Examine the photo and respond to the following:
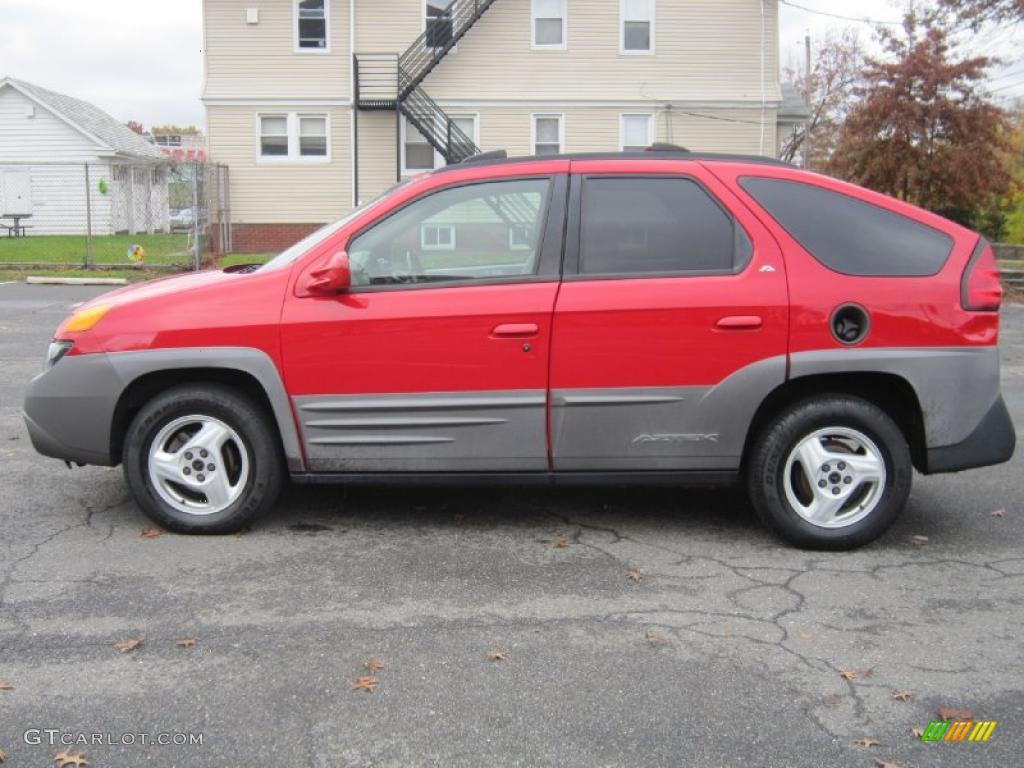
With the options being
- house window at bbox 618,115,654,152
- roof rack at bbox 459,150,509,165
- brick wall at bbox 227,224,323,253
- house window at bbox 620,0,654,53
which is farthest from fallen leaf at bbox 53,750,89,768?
house window at bbox 620,0,654,53

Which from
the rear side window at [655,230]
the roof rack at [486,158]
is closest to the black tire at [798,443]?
the rear side window at [655,230]

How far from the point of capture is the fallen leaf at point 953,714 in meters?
3.33

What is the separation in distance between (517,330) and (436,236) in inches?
24.7

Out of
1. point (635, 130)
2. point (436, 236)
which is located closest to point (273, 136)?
point (635, 130)

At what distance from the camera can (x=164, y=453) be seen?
5004 millimetres

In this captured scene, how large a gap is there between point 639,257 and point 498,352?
2.65 ft

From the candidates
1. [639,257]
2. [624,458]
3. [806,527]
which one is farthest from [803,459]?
[639,257]

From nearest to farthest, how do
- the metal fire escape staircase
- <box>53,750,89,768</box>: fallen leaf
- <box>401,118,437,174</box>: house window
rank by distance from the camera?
<box>53,750,89,768</box>: fallen leaf < the metal fire escape staircase < <box>401,118,437,174</box>: house window

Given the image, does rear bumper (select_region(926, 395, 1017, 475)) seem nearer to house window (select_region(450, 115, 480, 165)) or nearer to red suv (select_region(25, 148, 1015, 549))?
red suv (select_region(25, 148, 1015, 549))

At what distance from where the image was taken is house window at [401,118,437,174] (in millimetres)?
26812

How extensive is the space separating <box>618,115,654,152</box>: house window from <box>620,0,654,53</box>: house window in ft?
5.47

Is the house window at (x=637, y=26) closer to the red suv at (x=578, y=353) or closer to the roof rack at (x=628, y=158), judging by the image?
the roof rack at (x=628, y=158)

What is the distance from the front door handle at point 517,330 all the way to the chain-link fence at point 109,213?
1930 cm

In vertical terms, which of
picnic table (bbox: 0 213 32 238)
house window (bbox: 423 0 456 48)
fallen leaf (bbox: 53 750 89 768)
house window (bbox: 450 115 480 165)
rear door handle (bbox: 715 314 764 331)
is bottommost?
fallen leaf (bbox: 53 750 89 768)
